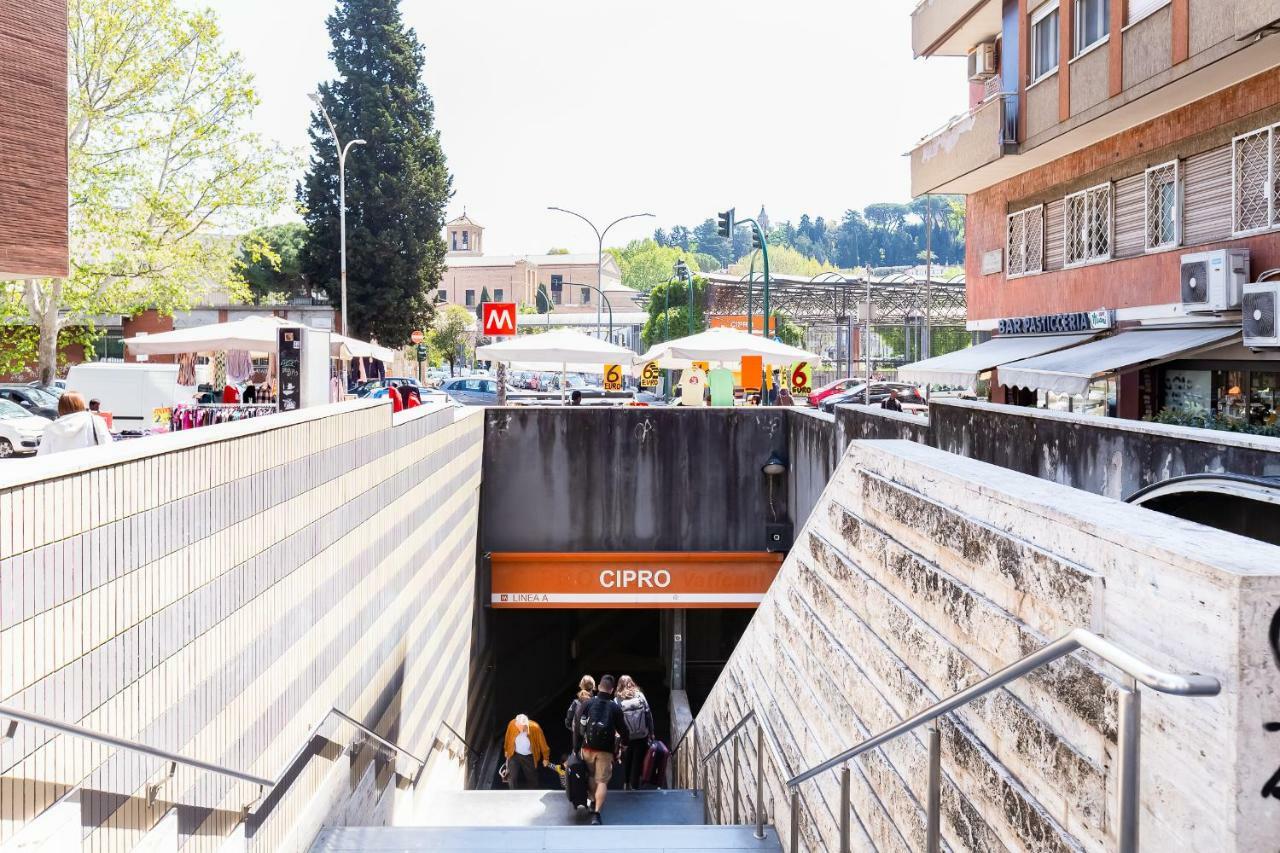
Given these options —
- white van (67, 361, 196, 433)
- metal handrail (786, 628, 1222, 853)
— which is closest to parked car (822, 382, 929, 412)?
white van (67, 361, 196, 433)

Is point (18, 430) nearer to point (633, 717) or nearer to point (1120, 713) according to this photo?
point (633, 717)

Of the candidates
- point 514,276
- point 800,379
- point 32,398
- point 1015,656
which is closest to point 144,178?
point 32,398

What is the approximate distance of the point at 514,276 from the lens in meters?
126

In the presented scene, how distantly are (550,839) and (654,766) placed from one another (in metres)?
6.08

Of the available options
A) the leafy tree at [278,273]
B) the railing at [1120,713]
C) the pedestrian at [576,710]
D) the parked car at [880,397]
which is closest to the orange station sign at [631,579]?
the pedestrian at [576,710]

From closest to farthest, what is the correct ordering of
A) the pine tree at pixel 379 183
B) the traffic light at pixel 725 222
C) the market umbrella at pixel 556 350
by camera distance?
the market umbrella at pixel 556 350 < the traffic light at pixel 725 222 < the pine tree at pixel 379 183

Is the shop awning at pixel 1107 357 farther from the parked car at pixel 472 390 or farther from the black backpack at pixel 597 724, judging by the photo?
the parked car at pixel 472 390

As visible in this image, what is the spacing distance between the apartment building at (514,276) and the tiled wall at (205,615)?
106205mm

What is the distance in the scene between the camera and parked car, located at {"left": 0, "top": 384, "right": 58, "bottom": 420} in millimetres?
26000

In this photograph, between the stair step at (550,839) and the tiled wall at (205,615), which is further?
the stair step at (550,839)

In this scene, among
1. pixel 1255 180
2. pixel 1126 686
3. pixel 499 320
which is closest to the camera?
pixel 1126 686

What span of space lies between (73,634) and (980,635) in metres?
3.27

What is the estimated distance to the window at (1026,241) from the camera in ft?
66.5

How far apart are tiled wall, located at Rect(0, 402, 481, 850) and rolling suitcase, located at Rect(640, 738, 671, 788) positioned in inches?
154
